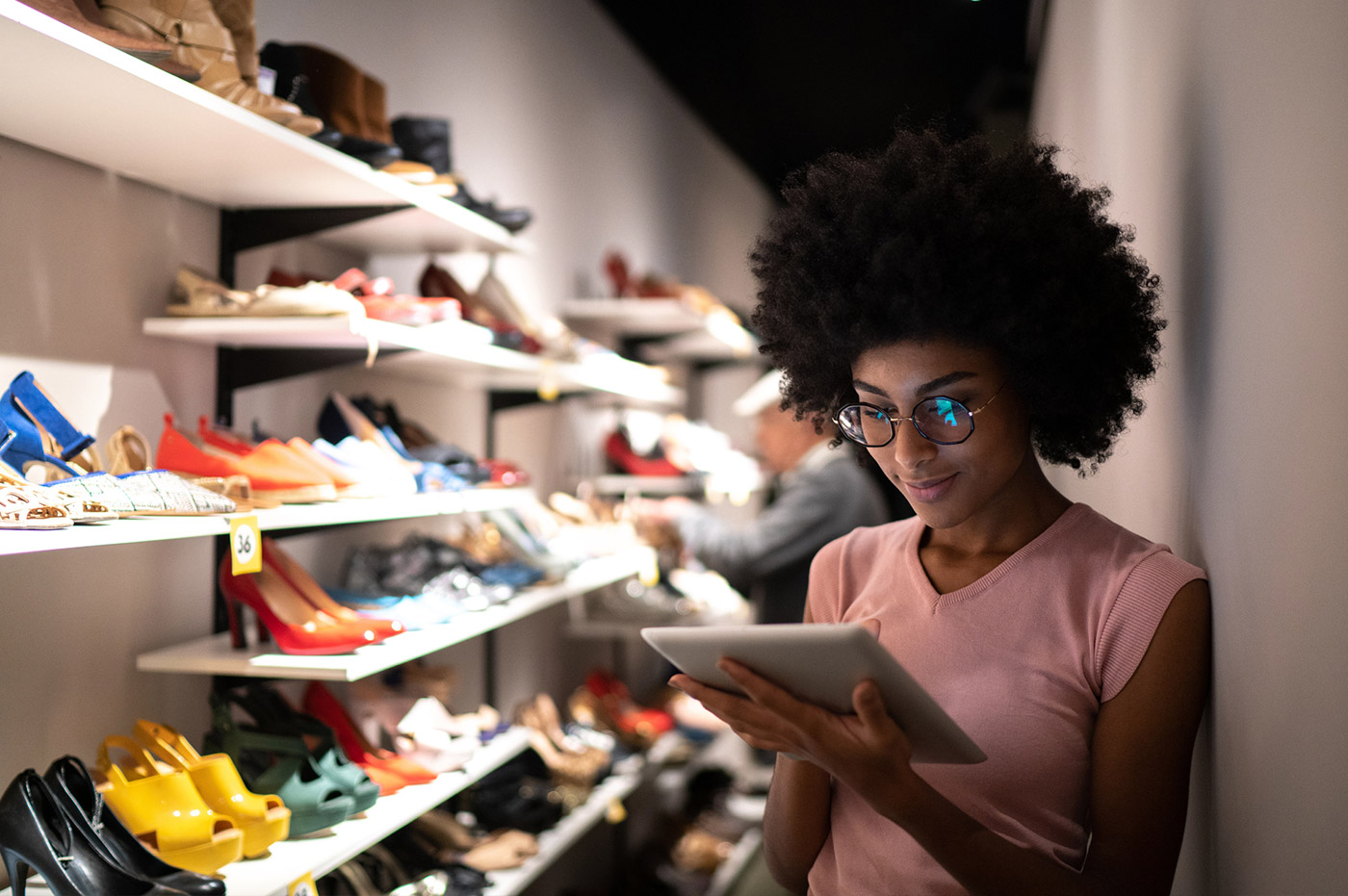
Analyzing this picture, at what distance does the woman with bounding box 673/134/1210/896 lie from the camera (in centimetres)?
123

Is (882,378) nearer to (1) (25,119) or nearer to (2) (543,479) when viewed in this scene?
(1) (25,119)

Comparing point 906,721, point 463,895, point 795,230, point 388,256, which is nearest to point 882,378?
point 795,230

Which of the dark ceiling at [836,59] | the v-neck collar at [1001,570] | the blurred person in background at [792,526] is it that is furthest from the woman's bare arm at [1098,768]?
the dark ceiling at [836,59]

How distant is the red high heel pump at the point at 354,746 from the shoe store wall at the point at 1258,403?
1.68m

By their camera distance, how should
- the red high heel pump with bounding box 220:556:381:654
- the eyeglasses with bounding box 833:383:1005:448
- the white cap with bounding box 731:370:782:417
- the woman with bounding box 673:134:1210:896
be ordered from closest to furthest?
the woman with bounding box 673:134:1210:896 → the eyeglasses with bounding box 833:383:1005:448 → the red high heel pump with bounding box 220:556:381:654 → the white cap with bounding box 731:370:782:417

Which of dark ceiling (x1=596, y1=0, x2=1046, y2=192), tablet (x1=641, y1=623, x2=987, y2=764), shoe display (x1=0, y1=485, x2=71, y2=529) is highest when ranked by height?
dark ceiling (x1=596, y1=0, x2=1046, y2=192)

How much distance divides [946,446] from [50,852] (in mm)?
1448

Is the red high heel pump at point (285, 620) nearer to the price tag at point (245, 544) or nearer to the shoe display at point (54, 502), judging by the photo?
the price tag at point (245, 544)

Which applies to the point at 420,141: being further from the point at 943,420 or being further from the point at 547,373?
the point at 943,420

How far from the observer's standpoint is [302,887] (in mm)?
1865

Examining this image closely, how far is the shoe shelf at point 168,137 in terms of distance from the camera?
150cm

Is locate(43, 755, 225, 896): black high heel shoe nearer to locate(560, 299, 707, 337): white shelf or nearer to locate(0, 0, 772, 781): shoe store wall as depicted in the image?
locate(0, 0, 772, 781): shoe store wall

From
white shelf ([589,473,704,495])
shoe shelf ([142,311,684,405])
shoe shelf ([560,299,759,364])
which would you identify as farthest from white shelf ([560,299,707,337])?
shoe shelf ([142,311,684,405])

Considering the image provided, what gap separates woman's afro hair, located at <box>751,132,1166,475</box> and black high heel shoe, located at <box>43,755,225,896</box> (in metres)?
1.32
